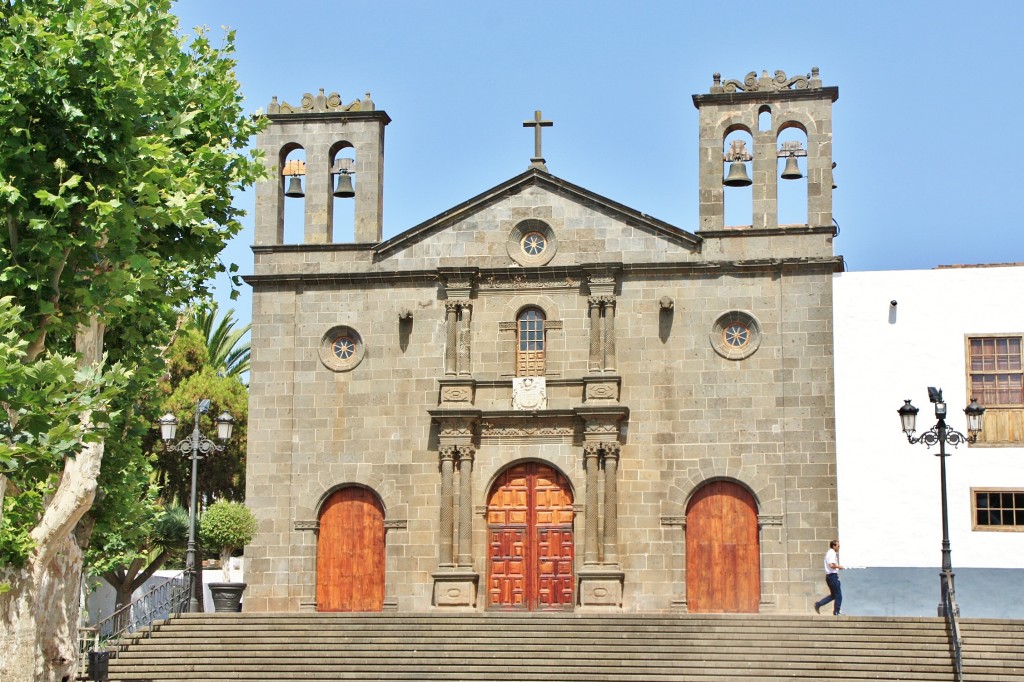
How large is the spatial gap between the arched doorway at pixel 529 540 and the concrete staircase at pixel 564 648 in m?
2.84

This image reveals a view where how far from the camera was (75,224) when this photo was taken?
18.0 metres

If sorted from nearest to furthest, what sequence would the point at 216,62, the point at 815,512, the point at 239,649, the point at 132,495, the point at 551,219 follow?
1. the point at 216,62
2. the point at 132,495
3. the point at 239,649
4. the point at 815,512
5. the point at 551,219

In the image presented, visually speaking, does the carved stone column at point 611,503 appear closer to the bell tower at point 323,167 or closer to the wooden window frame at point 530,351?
the wooden window frame at point 530,351

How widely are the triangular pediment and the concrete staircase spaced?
760cm

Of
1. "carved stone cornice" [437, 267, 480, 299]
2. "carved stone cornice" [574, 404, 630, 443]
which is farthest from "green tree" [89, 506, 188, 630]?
"carved stone cornice" [574, 404, 630, 443]

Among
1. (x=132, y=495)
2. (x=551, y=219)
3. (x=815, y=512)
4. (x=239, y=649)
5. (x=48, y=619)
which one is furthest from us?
(x=551, y=219)

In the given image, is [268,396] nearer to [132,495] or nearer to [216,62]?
[132,495]

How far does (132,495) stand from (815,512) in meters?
13.0

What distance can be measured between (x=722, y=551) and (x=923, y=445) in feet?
13.7

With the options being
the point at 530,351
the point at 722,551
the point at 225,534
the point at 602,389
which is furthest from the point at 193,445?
the point at 722,551

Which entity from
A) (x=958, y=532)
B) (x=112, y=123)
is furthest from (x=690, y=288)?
(x=112, y=123)

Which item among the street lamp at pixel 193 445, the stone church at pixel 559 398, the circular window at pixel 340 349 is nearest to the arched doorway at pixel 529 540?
the stone church at pixel 559 398

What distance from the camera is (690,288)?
30625 millimetres

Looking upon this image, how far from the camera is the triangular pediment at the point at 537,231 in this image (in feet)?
102
